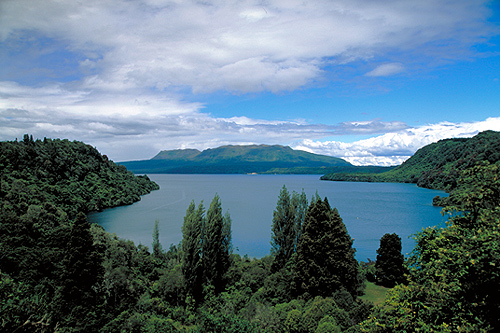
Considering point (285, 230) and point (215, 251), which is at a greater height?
point (285, 230)

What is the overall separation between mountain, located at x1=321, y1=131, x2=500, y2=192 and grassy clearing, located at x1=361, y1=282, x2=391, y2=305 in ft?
241

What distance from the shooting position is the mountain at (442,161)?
326 ft

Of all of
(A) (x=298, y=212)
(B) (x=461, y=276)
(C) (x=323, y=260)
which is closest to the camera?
(B) (x=461, y=276)

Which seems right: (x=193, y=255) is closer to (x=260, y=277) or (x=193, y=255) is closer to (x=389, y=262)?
(x=260, y=277)

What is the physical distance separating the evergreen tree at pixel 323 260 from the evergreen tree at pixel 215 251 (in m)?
6.48

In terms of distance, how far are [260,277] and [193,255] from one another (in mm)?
6742

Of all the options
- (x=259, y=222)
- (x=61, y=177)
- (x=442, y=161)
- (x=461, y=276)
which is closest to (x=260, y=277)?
(x=461, y=276)

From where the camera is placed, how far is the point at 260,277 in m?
26.8

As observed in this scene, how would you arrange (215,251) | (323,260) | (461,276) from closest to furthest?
(461,276), (323,260), (215,251)

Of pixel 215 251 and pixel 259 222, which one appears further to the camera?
pixel 259 222

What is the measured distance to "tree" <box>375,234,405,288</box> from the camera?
2864 centimetres

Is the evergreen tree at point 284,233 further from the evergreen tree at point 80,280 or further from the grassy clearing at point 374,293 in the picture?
the evergreen tree at point 80,280

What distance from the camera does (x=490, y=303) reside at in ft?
22.2

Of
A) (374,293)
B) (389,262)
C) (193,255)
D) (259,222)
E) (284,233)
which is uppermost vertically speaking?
(284,233)
